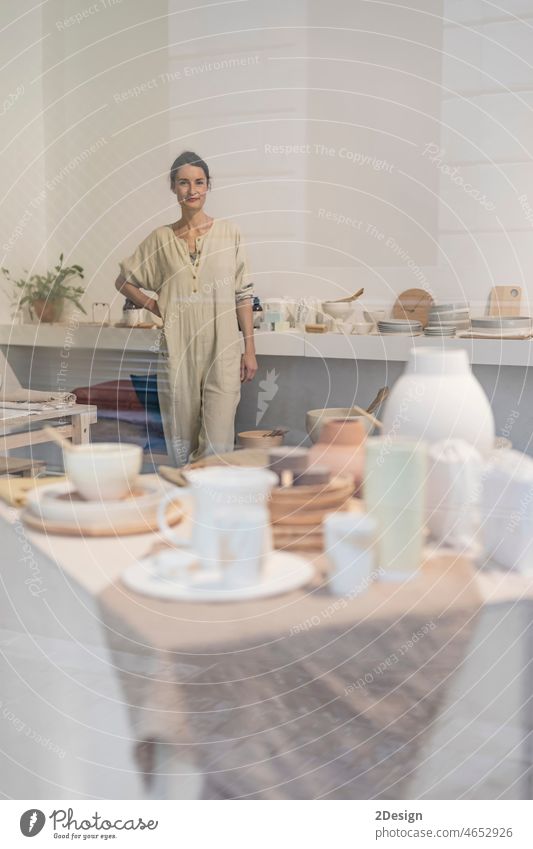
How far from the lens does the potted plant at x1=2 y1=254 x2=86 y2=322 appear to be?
2.48ft

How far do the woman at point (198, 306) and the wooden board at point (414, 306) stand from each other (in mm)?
115

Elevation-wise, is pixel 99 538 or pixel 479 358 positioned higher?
pixel 479 358

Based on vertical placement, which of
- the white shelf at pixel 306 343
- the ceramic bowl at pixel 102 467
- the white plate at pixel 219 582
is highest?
the white shelf at pixel 306 343

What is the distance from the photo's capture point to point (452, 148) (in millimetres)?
674

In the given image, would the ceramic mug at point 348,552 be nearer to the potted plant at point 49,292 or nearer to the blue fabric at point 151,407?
the blue fabric at point 151,407

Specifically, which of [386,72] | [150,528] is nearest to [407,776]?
[150,528]

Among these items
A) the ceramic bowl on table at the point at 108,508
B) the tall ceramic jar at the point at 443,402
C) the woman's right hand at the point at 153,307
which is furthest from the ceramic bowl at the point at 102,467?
the tall ceramic jar at the point at 443,402

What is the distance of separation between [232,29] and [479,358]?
1.07ft

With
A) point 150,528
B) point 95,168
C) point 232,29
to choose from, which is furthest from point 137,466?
point 232,29

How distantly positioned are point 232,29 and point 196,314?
0.23m

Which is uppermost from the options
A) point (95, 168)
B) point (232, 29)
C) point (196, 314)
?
point (232, 29)

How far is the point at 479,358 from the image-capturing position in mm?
662

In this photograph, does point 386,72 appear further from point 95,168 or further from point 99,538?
point 99,538

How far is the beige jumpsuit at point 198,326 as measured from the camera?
720 millimetres
